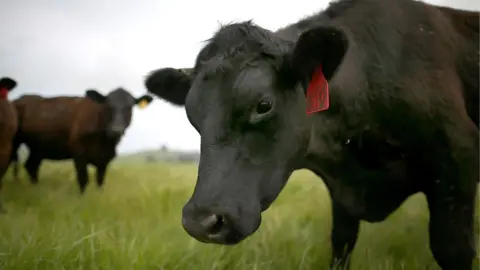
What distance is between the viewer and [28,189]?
152cm

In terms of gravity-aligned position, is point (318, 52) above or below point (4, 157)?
above

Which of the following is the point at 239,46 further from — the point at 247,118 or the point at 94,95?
the point at 94,95

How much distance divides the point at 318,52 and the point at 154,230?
76cm

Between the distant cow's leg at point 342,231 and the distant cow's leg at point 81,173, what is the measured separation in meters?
0.93

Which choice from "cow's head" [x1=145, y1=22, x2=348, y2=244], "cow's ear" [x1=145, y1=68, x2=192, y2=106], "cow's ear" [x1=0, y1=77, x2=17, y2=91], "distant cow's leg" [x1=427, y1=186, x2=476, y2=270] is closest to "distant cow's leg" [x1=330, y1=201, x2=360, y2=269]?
"distant cow's leg" [x1=427, y1=186, x2=476, y2=270]

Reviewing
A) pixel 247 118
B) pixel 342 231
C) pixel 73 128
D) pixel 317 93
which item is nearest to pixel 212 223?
pixel 247 118

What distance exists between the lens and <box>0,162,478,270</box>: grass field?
Answer: 1.34 metres

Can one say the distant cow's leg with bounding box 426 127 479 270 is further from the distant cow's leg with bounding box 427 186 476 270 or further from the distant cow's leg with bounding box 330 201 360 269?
the distant cow's leg with bounding box 330 201 360 269

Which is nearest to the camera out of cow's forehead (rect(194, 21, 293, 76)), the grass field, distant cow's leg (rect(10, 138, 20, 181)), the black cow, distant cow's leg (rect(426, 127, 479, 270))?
the black cow

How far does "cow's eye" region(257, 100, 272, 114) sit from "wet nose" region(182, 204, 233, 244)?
279 mm

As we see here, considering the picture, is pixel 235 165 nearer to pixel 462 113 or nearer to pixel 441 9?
pixel 462 113

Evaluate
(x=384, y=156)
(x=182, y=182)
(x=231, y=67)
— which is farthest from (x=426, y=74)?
(x=182, y=182)

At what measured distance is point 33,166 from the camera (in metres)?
1.64

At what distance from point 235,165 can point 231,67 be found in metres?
0.25
